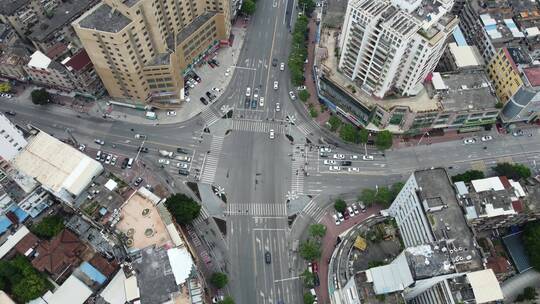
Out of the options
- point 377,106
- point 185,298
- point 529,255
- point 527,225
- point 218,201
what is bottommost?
point 185,298

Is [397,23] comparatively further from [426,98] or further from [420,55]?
[426,98]

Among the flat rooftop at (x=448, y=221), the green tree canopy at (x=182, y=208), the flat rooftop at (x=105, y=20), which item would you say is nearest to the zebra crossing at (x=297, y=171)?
the green tree canopy at (x=182, y=208)

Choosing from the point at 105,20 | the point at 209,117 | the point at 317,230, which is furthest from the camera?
the point at 209,117

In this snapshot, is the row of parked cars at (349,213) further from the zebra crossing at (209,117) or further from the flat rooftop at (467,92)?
the zebra crossing at (209,117)

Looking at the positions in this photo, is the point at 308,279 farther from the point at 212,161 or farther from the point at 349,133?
the point at 212,161

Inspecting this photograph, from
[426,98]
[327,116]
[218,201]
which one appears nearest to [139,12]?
[218,201]

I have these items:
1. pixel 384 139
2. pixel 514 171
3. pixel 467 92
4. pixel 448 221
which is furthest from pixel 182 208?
pixel 514 171
